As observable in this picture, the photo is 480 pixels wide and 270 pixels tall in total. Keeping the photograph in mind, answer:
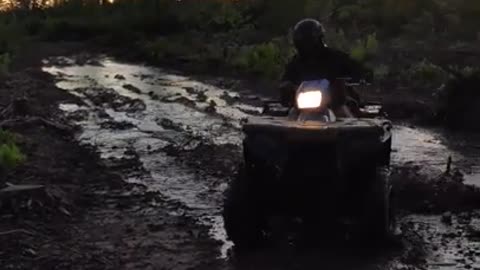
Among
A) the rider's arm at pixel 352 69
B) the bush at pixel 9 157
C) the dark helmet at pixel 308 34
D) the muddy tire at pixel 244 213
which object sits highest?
the dark helmet at pixel 308 34

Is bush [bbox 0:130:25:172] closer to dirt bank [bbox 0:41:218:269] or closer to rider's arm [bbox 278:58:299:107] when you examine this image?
dirt bank [bbox 0:41:218:269]

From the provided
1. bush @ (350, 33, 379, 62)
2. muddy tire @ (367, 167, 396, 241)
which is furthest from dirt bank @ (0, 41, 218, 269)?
bush @ (350, 33, 379, 62)

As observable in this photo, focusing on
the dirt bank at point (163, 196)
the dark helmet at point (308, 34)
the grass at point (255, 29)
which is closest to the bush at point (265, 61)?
the grass at point (255, 29)

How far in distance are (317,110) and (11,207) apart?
3.17 metres

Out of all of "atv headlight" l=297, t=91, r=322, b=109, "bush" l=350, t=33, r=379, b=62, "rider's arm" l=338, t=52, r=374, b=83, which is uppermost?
"rider's arm" l=338, t=52, r=374, b=83

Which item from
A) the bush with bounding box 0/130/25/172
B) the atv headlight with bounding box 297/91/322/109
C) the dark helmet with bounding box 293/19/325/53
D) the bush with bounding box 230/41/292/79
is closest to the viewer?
the atv headlight with bounding box 297/91/322/109

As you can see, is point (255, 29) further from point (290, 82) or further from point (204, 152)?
point (290, 82)

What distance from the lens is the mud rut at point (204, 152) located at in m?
6.70

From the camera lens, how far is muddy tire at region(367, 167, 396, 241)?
6.39 metres

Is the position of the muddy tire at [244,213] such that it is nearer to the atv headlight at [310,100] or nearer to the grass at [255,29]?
the atv headlight at [310,100]

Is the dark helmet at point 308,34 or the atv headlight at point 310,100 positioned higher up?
the dark helmet at point 308,34

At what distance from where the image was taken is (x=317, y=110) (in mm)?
6473

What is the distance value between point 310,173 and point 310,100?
563mm

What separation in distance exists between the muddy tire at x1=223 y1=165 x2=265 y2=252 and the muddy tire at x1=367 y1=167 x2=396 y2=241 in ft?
2.85
